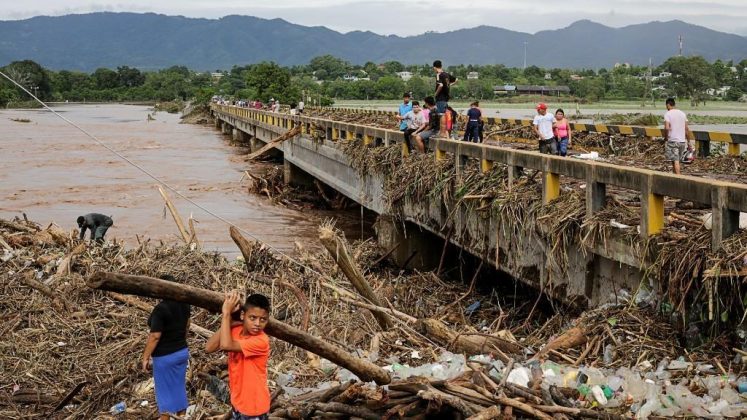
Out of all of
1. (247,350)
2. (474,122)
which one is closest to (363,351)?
(247,350)

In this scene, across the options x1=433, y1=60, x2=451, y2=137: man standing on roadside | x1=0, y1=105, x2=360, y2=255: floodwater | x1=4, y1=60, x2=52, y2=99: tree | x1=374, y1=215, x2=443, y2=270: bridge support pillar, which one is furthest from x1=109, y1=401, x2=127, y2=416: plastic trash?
x1=4, y1=60, x2=52, y2=99: tree

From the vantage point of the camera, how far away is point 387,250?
50.1ft

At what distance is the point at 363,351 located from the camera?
790cm

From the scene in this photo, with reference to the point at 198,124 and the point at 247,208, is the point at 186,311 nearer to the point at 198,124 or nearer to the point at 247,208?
the point at 247,208

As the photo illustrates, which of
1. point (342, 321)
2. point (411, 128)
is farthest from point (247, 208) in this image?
point (342, 321)

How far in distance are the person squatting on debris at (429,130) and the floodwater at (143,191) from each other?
4383 millimetres

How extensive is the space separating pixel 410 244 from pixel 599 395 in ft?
28.9

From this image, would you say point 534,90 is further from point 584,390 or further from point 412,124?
point 584,390

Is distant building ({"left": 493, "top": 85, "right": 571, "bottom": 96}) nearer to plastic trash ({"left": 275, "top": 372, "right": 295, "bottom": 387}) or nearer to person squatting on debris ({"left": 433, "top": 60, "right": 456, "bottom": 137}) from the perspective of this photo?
person squatting on debris ({"left": 433, "top": 60, "right": 456, "bottom": 137})

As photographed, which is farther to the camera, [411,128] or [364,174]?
[364,174]

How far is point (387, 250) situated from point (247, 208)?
38.0 ft

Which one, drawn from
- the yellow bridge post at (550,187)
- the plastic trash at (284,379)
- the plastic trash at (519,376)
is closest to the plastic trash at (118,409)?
the plastic trash at (284,379)

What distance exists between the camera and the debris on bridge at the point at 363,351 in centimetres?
596

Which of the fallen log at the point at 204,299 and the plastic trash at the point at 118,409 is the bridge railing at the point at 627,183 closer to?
the fallen log at the point at 204,299
